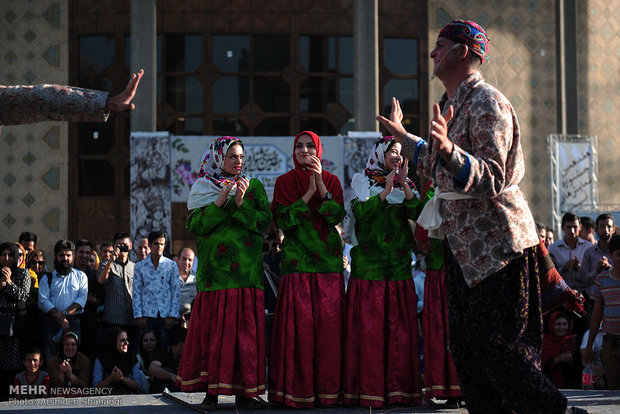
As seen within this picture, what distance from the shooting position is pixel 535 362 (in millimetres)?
2887

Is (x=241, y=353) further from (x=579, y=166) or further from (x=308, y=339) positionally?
(x=579, y=166)

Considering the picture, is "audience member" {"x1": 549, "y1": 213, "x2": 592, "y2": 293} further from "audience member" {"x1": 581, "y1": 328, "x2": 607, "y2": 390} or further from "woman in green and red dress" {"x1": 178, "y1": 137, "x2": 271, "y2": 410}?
"woman in green and red dress" {"x1": 178, "y1": 137, "x2": 271, "y2": 410}

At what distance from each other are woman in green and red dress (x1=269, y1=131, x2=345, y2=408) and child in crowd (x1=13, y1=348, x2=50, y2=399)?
244cm

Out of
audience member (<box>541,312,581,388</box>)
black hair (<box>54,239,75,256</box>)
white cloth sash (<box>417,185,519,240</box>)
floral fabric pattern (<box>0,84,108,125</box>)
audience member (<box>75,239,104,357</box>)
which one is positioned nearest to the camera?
floral fabric pattern (<box>0,84,108,125</box>)

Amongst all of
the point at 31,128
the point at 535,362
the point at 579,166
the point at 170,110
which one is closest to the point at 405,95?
the point at 579,166

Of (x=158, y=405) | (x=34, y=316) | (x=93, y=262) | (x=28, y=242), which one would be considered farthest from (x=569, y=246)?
(x=28, y=242)

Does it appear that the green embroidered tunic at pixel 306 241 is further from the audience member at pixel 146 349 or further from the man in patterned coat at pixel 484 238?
the audience member at pixel 146 349

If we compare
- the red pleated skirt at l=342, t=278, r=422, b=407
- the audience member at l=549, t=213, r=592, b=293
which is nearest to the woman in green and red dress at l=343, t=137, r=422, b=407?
the red pleated skirt at l=342, t=278, r=422, b=407

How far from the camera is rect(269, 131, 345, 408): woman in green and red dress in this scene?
487 centimetres

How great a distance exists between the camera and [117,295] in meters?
7.27

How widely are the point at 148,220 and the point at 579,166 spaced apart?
279 inches

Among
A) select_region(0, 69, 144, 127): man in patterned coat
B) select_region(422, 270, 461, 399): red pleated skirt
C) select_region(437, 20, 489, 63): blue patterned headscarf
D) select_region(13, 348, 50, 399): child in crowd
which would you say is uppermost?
select_region(437, 20, 489, 63): blue patterned headscarf

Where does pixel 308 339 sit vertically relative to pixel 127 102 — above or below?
below

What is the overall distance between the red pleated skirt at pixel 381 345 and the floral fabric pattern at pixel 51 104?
2.58 meters
